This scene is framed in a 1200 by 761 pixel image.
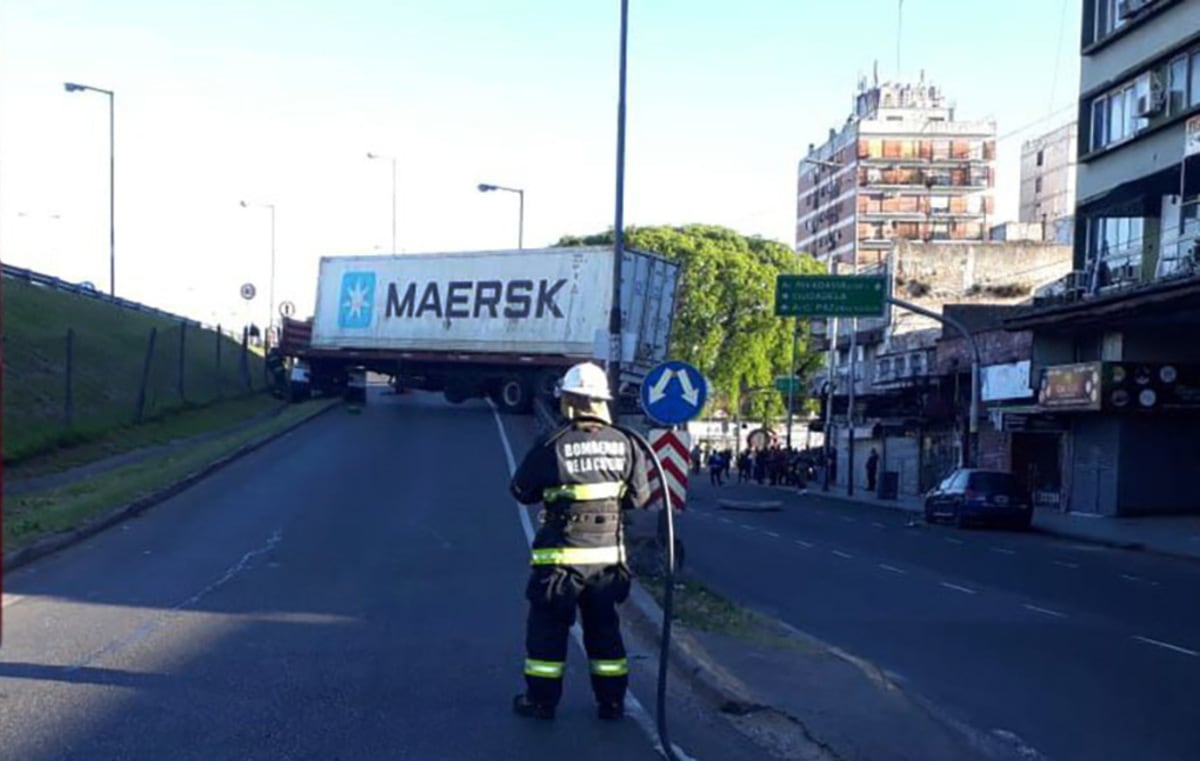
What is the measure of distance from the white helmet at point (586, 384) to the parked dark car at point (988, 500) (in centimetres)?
2861

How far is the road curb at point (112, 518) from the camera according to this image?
15789 mm

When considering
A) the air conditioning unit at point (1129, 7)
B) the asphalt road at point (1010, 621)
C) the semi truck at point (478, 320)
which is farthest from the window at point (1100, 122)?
the asphalt road at point (1010, 621)

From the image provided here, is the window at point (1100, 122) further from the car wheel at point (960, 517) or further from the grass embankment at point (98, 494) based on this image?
the grass embankment at point (98, 494)

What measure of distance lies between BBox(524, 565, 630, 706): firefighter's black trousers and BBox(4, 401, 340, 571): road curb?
8.61 metres

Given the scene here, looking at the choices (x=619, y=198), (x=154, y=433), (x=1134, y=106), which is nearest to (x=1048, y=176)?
(x=1134, y=106)

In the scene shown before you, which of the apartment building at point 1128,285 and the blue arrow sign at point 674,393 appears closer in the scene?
the blue arrow sign at point 674,393

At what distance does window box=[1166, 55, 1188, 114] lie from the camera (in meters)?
36.1

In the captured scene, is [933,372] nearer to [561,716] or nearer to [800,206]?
[561,716]

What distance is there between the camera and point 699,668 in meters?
9.95

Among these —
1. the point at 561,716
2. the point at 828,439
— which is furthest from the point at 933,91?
the point at 561,716

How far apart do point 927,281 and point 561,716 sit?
6222cm

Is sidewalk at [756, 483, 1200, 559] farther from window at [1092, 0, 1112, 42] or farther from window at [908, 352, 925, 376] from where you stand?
window at [908, 352, 925, 376]

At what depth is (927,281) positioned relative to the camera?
6838 centimetres

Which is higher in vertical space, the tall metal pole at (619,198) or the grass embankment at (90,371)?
the tall metal pole at (619,198)
